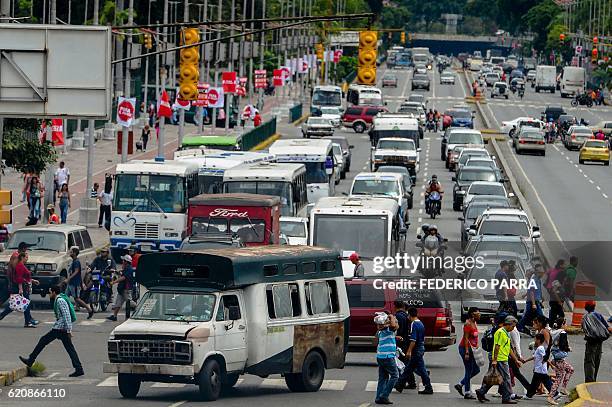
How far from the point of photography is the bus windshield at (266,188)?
4594 centimetres

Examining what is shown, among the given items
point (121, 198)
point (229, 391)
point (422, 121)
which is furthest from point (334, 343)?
point (422, 121)

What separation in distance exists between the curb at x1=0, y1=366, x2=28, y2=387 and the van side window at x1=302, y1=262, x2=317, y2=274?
5.01 m

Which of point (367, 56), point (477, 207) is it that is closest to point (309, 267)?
point (367, 56)

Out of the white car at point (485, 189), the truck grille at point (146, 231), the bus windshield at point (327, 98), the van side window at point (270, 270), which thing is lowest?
the bus windshield at point (327, 98)

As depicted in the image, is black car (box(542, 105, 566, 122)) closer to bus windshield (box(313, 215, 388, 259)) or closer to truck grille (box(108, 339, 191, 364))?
bus windshield (box(313, 215, 388, 259))

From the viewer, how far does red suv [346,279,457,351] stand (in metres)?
31.0

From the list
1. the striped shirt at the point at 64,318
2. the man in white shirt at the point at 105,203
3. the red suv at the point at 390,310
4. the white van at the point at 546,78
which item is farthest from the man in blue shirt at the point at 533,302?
the white van at the point at 546,78

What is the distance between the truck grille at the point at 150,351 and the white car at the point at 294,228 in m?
19.3

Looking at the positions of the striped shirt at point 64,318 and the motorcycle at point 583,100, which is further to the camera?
the motorcycle at point 583,100

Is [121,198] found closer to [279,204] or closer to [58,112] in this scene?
[279,204]

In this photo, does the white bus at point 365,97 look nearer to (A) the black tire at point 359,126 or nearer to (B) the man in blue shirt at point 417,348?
(A) the black tire at point 359,126

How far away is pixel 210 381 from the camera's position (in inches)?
968

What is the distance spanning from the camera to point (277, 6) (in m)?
148

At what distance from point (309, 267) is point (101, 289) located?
12634 mm
